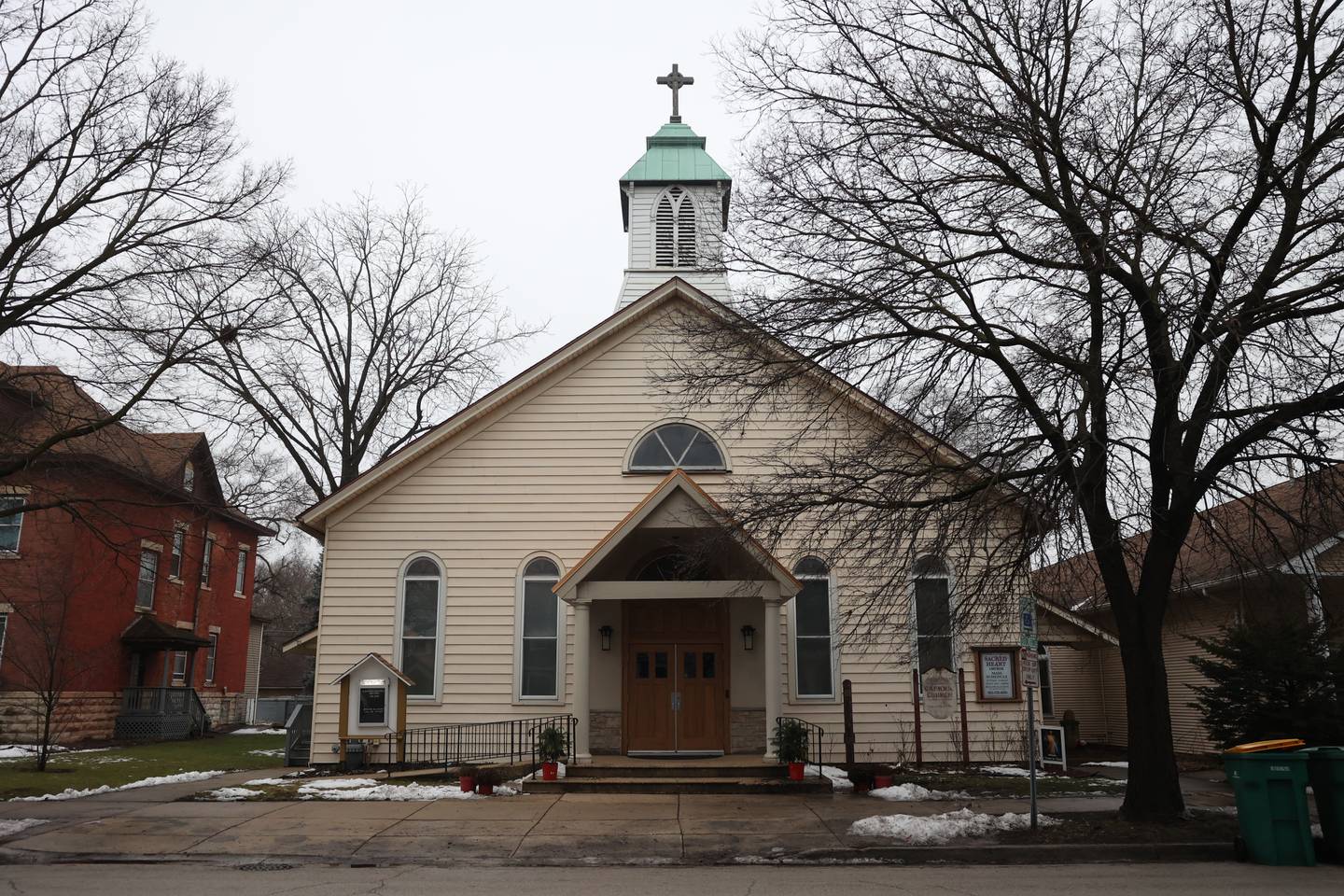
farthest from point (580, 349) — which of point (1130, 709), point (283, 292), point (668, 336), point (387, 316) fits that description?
point (387, 316)

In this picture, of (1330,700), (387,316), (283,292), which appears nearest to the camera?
(1330,700)

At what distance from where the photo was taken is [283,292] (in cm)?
1806

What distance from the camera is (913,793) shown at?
1469 cm

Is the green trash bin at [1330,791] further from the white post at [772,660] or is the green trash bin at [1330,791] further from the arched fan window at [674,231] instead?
the arched fan window at [674,231]

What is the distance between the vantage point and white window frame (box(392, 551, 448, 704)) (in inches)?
731

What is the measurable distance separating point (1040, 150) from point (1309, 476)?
4.43m

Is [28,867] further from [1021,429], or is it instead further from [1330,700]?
[1330,700]

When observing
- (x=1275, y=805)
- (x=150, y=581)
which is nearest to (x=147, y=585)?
(x=150, y=581)

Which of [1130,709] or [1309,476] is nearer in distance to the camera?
[1309,476]

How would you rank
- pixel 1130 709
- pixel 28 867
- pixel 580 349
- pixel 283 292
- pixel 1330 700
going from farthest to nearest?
pixel 580 349 → pixel 283 292 → pixel 1330 700 → pixel 1130 709 → pixel 28 867

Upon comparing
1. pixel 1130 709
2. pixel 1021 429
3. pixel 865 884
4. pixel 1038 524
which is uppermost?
pixel 1021 429

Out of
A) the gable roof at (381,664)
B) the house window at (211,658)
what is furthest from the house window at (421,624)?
the house window at (211,658)

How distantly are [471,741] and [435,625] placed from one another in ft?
6.80

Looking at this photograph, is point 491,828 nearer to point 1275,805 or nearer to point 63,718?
point 1275,805
